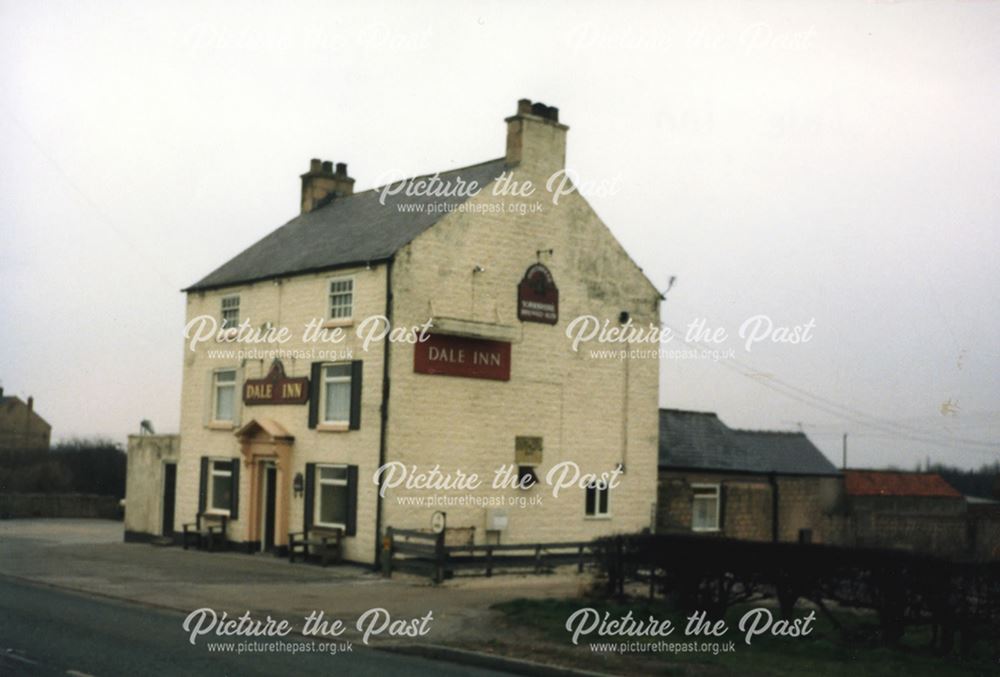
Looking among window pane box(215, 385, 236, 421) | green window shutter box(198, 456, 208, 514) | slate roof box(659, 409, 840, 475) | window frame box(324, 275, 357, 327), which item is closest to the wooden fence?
window frame box(324, 275, 357, 327)

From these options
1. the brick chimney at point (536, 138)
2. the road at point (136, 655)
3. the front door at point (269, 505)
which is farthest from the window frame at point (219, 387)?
the road at point (136, 655)

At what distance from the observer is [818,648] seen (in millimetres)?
14867

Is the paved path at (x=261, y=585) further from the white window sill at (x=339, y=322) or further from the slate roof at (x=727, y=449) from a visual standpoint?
the slate roof at (x=727, y=449)

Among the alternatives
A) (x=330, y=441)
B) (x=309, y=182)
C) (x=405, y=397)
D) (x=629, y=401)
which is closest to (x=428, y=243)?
(x=405, y=397)

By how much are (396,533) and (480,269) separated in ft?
23.3

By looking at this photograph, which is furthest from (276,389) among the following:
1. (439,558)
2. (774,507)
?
(774,507)

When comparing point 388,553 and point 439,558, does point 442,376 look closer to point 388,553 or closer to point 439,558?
point 388,553

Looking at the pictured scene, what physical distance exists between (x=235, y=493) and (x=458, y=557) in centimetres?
906

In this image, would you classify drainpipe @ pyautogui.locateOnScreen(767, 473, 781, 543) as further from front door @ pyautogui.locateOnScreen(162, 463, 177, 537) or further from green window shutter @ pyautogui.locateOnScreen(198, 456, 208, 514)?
front door @ pyautogui.locateOnScreen(162, 463, 177, 537)

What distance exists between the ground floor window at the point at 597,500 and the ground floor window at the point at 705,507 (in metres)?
4.18

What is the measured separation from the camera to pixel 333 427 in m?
28.4

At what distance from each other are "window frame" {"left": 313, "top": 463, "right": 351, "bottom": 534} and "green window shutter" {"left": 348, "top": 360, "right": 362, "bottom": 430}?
3.83ft

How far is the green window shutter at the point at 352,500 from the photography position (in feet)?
90.3

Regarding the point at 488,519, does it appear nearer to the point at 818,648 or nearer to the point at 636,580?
the point at 636,580
